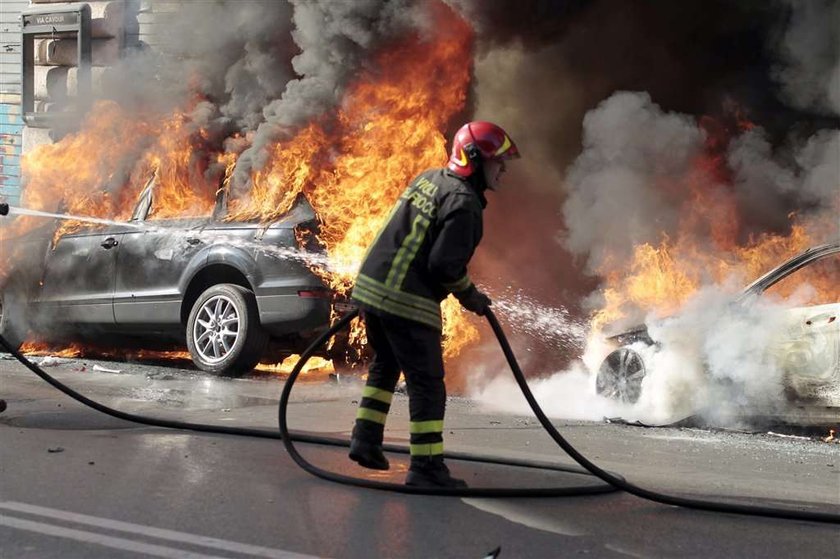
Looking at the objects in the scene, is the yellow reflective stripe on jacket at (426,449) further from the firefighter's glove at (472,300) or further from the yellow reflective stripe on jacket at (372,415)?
the firefighter's glove at (472,300)

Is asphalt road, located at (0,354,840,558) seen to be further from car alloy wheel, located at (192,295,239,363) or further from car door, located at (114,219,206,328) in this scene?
car door, located at (114,219,206,328)

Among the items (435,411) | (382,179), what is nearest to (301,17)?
(382,179)

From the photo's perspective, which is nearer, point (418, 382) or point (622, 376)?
point (418, 382)

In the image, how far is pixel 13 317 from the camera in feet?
40.0

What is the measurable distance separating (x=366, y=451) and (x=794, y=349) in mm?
3542

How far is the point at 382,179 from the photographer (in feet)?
37.1

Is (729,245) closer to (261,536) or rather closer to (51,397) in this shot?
(51,397)

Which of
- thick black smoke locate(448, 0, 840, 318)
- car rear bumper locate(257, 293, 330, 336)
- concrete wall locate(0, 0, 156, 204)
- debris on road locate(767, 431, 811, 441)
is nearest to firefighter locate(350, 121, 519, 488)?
debris on road locate(767, 431, 811, 441)

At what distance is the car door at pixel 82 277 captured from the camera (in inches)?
444

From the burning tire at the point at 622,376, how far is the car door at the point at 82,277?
188 inches

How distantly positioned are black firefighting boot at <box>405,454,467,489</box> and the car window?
3.74m

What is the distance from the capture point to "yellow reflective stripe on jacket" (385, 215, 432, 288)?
223 inches

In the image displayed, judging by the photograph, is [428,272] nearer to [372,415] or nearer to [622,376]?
[372,415]

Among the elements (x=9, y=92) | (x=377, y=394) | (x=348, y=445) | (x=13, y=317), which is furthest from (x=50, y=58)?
(x=377, y=394)
